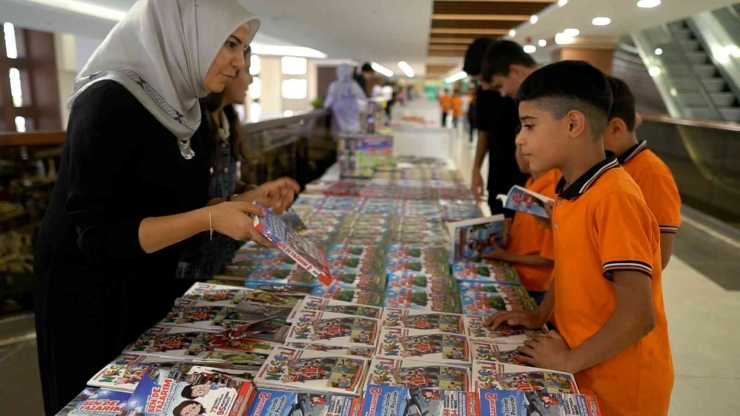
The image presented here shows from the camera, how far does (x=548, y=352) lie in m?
1.41

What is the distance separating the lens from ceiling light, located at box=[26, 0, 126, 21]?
2700 mm

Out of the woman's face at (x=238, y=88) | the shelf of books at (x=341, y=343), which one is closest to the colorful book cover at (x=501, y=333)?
the shelf of books at (x=341, y=343)

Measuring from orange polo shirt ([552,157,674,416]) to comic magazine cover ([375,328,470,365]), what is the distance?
287 mm

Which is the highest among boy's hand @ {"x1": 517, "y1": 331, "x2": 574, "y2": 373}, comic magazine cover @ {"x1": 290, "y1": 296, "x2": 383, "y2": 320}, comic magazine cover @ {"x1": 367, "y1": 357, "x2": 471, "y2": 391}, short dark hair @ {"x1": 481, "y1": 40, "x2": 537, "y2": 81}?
short dark hair @ {"x1": 481, "y1": 40, "x2": 537, "y2": 81}

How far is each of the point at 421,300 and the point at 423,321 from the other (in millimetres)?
227

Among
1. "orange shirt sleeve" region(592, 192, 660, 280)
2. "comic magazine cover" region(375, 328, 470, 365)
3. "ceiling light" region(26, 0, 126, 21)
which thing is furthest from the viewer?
"ceiling light" region(26, 0, 126, 21)

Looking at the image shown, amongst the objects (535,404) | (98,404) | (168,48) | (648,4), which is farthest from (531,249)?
(648,4)

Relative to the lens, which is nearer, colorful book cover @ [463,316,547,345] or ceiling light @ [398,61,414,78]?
colorful book cover @ [463,316,547,345]

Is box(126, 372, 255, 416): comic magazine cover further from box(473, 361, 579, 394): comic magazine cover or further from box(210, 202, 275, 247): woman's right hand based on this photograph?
box(473, 361, 579, 394): comic magazine cover

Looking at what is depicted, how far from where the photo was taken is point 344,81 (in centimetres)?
765

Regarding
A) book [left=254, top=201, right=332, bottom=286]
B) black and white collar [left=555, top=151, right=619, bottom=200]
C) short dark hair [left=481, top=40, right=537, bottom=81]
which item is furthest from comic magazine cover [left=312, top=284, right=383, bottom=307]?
short dark hair [left=481, top=40, right=537, bottom=81]

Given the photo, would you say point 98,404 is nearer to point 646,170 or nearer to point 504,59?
point 646,170

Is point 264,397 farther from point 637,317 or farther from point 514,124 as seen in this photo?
point 514,124

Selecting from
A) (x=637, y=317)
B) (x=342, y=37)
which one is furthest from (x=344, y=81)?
(x=637, y=317)
